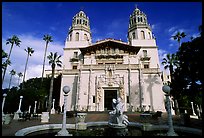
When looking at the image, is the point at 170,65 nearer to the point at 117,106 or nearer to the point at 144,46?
the point at 144,46

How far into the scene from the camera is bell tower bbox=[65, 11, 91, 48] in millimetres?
42062

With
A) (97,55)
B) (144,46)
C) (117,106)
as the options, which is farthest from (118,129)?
(144,46)

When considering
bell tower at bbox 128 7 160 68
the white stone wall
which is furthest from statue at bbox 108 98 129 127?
bell tower at bbox 128 7 160 68

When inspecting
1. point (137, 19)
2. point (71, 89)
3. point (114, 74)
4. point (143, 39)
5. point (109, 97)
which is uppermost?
point (137, 19)

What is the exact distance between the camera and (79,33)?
43.1 metres

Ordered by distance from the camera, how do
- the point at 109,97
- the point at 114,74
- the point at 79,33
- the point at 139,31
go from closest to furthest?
the point at 109,97, the point at 114,74, the point at 139,31, the point at 79,33

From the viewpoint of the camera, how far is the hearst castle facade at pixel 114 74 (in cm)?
3177

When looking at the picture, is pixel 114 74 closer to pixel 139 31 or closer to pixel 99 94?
pixel 99 94

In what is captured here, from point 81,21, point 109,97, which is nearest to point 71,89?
point 109,97

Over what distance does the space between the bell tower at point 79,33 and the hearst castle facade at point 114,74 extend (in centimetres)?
28

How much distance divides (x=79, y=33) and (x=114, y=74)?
57.7ft

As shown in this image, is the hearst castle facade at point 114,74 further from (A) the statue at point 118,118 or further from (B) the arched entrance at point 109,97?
(A) the statue at point 118,118

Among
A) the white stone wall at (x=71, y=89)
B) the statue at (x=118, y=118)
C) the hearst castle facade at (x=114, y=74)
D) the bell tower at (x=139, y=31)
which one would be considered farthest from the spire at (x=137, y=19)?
the statue at (x=118, y=118)

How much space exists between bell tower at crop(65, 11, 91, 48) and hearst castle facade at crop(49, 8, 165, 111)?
0.28m
